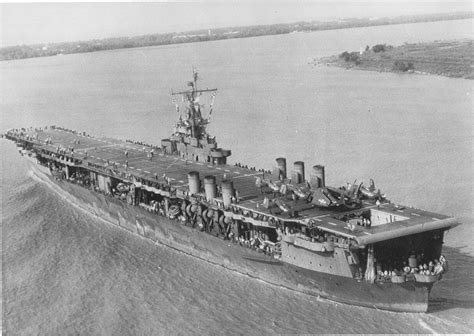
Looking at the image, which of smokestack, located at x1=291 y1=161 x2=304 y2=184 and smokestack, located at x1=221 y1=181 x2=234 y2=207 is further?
smokestack, located at x1=291 y1=161 x2=304 y2=184

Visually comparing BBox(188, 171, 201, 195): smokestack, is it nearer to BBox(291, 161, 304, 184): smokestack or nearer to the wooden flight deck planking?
the wooden flight deck planking

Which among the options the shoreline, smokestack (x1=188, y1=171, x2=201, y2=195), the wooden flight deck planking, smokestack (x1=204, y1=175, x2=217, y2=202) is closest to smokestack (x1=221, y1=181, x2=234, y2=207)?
the wooden flight deck planking

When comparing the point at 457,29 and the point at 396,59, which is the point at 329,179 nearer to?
the point at 396,59

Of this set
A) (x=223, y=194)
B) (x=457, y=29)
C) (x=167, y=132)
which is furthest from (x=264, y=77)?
(x=457, y=29)

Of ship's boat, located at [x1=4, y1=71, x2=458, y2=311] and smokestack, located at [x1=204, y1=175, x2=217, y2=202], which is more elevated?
smokestack, located at [x1=204, y1=175, x2=217, y2=202]

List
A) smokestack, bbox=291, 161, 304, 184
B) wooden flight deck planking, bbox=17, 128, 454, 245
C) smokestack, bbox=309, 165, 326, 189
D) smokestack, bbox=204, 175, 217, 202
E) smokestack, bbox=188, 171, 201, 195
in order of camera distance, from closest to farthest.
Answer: wooden flight deck planking, bbox=17, 128, 454, 245 < smokestack, bbox=204, 175, 217, 202 < smokestack, bbox=309, 165, 326, 189 < smokestack, bbox=188, 171, 201, 195 < smokestack, bbox=291, 161, 304, 184

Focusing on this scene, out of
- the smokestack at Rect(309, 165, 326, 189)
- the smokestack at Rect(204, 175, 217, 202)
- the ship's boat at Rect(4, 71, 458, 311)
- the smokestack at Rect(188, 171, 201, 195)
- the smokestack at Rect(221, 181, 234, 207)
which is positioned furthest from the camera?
the smokestack at Rect(188, 171, 201, 195)

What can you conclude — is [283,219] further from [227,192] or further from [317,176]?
[317,176]

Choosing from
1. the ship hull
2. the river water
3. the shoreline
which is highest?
the ship hull
